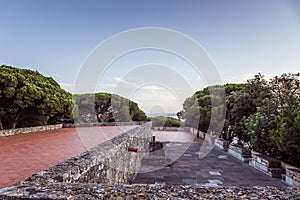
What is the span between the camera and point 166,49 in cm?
977

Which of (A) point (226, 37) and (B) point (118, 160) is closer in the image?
(B) point (118, 160)

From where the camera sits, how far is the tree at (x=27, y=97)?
924cm

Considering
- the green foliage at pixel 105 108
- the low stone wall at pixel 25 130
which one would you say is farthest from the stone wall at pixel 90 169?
the green foliage at pixel 105 108

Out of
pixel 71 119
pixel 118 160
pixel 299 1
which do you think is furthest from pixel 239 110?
pixel 71 119

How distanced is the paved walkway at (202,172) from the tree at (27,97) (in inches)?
236

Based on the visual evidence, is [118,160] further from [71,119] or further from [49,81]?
[71,119]

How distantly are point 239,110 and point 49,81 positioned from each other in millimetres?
9871

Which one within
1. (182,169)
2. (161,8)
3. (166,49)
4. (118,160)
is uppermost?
(161,8)

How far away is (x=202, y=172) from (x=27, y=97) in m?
7.79

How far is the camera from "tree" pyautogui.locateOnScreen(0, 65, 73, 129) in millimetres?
9242

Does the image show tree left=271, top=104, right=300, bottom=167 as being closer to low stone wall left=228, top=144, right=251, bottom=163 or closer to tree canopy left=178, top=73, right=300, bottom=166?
tree canopy left=178, top=73, right=300, bottom=166

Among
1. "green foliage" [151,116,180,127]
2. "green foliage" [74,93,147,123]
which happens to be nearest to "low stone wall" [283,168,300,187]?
"green foliage" [151,116,180,127]

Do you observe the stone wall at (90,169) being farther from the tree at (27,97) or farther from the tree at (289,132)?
the tree at (27,97)

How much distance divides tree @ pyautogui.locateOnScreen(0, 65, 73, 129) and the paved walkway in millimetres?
5996
